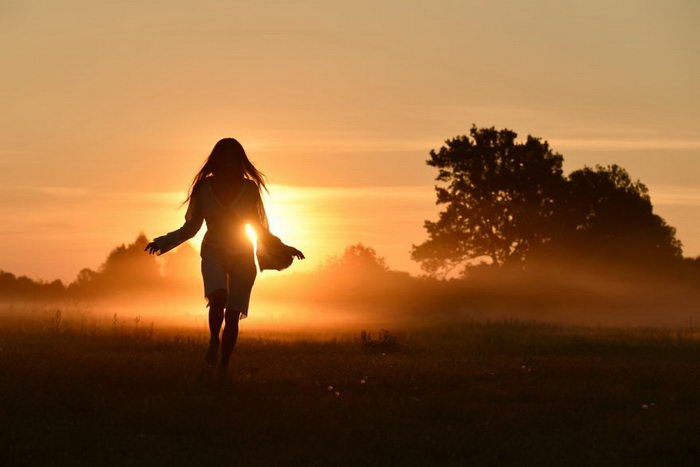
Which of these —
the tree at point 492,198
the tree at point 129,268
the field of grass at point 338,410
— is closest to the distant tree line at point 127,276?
the tree at point 129,268

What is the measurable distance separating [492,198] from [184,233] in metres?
49.0

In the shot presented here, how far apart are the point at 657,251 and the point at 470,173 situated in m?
13.5

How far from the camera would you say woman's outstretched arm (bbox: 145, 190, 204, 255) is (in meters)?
12.0

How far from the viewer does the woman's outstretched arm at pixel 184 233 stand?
12000mm

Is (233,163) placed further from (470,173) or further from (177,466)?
(470,173)

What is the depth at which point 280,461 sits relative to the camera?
285 inches

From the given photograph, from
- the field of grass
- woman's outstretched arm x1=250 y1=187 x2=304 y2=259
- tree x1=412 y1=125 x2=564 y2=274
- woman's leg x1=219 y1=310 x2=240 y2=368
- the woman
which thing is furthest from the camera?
tree x1=412 y1=125 x2=564 y2=274

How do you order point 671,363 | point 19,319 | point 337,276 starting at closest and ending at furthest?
point 671,363
point 19,319
point 337,276

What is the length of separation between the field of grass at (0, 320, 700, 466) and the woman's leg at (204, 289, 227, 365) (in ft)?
1.19

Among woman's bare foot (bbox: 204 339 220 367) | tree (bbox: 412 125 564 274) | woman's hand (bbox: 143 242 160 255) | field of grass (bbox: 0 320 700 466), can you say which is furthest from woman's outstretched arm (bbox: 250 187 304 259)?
tree (bbox: 412 125 564 274)

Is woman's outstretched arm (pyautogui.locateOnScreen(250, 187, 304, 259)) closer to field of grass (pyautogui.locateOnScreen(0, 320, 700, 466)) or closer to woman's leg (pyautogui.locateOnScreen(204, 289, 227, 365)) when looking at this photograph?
woman's leg (pyautogui.locateOnScreen(204, 289, 227, 365))

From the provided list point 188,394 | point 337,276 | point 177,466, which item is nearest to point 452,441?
point 177,466

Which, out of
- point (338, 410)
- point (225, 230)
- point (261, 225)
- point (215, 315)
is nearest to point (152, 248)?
point (225, 230)

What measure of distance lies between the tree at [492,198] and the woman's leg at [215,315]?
157 feet
